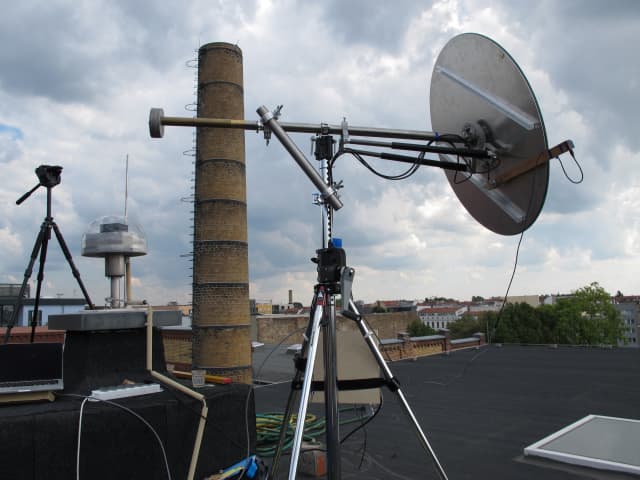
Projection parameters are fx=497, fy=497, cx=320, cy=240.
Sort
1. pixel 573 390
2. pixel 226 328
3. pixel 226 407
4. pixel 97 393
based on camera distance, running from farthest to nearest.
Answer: pixel 226 328 < pixel 573 390 < pixel 226 407 < pixel 97 393

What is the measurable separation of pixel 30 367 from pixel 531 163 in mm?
3015

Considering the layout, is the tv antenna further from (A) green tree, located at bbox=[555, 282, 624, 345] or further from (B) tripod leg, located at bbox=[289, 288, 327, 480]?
(A) green tree, located at bbox=[555, 282, 624, 345]

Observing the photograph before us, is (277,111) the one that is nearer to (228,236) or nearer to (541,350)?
(228,236)

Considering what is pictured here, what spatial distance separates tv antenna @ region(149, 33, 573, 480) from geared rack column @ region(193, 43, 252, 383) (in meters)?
12.7

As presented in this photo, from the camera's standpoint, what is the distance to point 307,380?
7.13ft

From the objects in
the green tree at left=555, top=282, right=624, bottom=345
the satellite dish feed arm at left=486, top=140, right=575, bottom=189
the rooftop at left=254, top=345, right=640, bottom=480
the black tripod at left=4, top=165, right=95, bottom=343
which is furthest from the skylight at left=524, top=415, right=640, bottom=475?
the green tree at left=555, top=282, right=624, bottom=345

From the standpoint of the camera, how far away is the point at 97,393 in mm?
2859

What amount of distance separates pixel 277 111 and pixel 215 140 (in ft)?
44.3

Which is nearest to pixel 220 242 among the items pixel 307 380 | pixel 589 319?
pixel 307 380

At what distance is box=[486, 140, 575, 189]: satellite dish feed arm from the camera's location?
2426 mm

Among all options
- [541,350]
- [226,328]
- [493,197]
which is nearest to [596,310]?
[541,350]

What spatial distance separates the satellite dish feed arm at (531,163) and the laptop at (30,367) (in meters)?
2.79

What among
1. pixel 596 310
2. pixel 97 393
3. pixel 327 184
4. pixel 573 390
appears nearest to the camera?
pixel 327 184

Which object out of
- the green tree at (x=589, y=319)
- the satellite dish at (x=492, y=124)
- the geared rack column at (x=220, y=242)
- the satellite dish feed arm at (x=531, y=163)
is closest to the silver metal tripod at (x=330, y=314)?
the satellite dish at (x=492, y=124)
